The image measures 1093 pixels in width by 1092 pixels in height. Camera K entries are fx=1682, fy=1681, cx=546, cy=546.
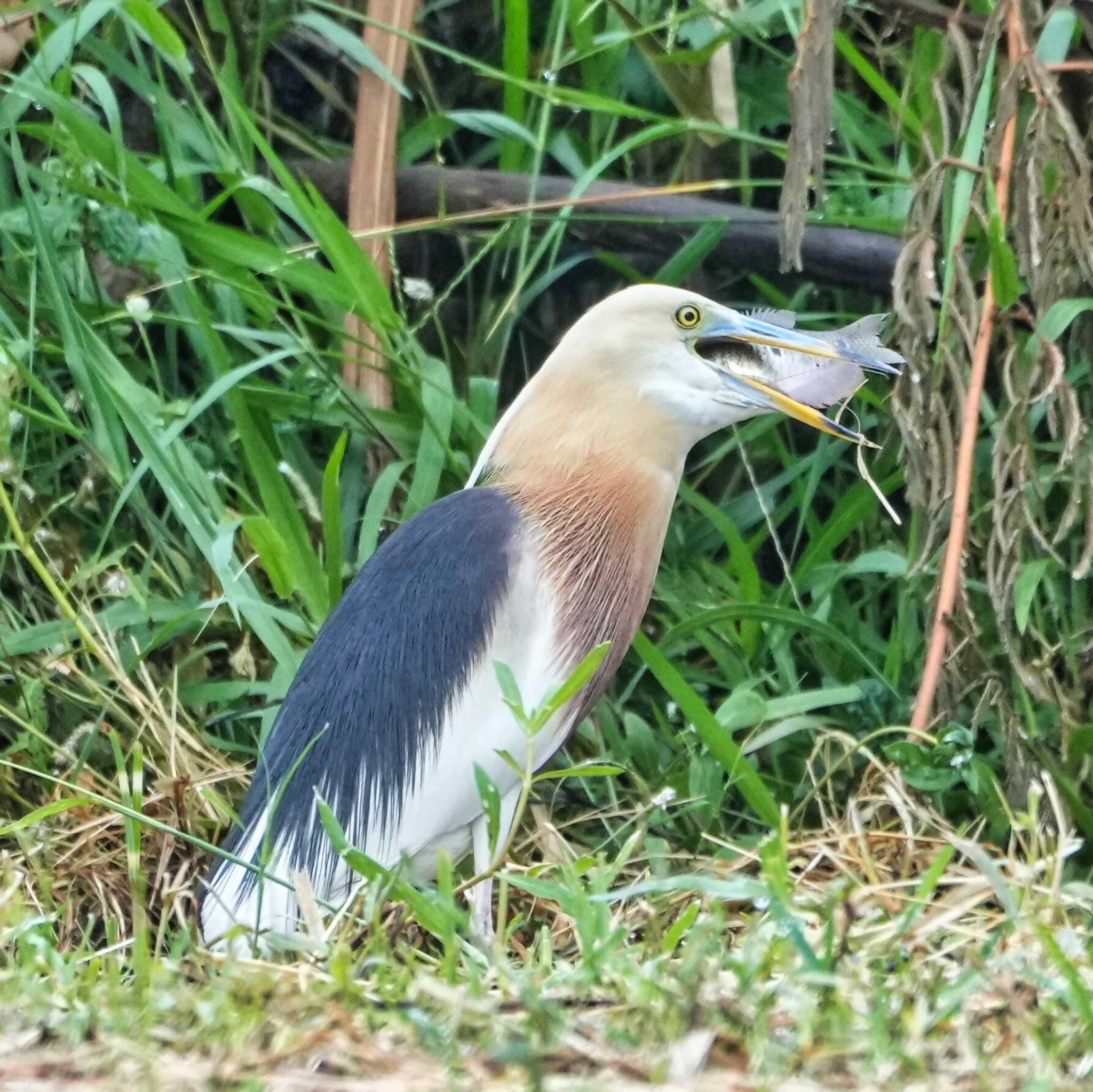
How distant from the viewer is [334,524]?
5.82 ft

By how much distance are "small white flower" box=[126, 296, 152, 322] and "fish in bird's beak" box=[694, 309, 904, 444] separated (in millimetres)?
663

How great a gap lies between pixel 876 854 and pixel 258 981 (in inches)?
29.4

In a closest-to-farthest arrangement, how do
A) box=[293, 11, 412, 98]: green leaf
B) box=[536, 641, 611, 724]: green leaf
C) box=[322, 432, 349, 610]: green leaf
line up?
box=[536, 641, 611, 724]: green leaf → box=[322, 432, 349, 610]: green leaf → box=[293, 11, 412, 98]: green leaf

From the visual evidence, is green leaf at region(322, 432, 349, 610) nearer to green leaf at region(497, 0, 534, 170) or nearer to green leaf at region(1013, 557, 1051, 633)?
green leaf at region(497, 0, 534, 170)

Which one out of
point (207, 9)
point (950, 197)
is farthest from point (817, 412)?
point (207, 9)

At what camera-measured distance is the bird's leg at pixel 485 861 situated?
150cm

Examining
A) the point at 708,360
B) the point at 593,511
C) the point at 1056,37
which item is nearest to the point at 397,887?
the point at 593,511

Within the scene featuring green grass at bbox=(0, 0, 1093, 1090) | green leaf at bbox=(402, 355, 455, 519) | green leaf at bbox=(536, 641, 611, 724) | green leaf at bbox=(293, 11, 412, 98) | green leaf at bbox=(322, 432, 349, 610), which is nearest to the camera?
green leaf at bbox=(536, 641, 611, 724)

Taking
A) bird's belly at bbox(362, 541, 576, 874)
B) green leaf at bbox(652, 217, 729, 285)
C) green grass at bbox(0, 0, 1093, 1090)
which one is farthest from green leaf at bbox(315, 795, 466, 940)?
green leaf at bbox(652, 217, 729, 285)

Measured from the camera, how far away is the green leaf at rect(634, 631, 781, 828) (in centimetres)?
169

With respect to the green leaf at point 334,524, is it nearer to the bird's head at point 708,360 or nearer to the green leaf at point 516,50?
the bird's head at point 708,360

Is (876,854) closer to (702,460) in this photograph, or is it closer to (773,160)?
(702,460)

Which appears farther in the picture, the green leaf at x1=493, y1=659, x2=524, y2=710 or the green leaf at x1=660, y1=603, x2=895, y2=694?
the green leaf at x1=660, y1=603, x2=895, y2=694

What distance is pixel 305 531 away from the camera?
1914mm
